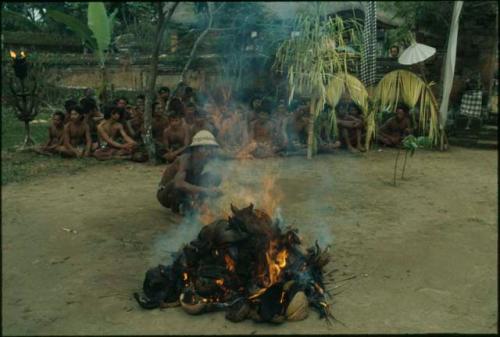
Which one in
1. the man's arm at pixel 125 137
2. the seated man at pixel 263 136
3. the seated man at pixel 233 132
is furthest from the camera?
the seated man at pixel 233 132

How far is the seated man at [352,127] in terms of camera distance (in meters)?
10.3

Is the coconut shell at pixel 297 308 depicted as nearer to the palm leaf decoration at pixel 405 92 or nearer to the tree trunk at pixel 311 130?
the tree trunk at pixel 311 130

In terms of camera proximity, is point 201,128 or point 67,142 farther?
point 201,128

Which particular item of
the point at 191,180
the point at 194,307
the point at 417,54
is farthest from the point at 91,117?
the point at 194,307

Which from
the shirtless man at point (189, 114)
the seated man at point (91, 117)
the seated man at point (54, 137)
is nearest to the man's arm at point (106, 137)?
the seated man at point (91, 117)

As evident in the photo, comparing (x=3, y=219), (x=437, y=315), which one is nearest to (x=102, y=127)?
(x=3, y=219)

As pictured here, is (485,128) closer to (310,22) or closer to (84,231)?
(310,22)

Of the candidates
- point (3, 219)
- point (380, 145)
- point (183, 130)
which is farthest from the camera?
point (380, 145)

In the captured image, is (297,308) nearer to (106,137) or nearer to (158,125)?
(106,137)

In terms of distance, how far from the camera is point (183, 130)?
9.10 m

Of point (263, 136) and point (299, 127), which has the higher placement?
point (299, 127)

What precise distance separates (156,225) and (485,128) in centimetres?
920

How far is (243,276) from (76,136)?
258 inches

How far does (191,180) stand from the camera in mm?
5727
